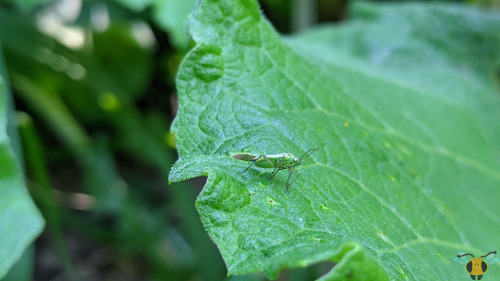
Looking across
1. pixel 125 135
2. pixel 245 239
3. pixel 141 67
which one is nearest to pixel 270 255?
pixel 245 239

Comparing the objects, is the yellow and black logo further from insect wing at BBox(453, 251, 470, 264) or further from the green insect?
the green insect

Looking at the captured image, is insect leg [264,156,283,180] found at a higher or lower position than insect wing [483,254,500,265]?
higher

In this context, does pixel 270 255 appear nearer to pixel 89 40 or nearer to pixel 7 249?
pixel 7 249

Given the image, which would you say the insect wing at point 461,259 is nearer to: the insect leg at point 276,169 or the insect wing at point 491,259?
the insect wing at point 491,259

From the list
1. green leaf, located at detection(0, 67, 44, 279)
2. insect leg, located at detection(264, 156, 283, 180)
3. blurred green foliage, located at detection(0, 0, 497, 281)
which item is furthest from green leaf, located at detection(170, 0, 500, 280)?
blurred green foliage, located at detection(0, 0, 497, 281)

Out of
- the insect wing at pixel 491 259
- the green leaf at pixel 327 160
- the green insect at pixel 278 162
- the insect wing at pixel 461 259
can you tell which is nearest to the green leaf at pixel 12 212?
the green leaf at pixel 327 160

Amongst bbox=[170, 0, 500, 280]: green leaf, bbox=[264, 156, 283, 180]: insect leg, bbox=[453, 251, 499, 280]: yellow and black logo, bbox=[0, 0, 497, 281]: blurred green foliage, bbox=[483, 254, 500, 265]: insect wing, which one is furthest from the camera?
bbox=[0, 0, 497, 281]: blurred green foliage

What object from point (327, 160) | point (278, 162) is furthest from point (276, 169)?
point (327, 160)
